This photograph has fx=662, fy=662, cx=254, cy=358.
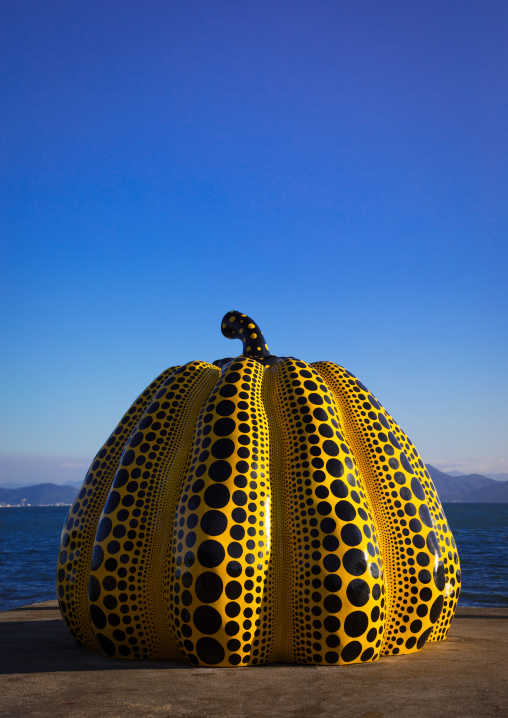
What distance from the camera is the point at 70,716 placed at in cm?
479

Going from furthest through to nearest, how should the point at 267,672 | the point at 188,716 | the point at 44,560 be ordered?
the point at 44,560 → the point at 267,672 → the point at 188,716

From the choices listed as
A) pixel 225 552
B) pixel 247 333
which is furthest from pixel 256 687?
pixel 247 333

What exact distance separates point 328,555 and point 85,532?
3025 millimetres

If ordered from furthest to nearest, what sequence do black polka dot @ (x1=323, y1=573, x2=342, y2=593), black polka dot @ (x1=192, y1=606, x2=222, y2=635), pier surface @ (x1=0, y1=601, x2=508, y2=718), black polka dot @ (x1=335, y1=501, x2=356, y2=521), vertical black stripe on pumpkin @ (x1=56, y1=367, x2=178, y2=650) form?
vertical black stripe on pumpkin @ (x1=56, y1=367, x2=178, y2=650)
black polka dot @ (x1=335, y1=501, x2=356, y2=521)
black polka dot @ (x1=323, y1=573, x2=342, y2=593)
black polka dot @ (x1=192, y1=606, x2=222, y2=635)
pier surface @ (x1=0, y1=601, x2=508, y2=718)

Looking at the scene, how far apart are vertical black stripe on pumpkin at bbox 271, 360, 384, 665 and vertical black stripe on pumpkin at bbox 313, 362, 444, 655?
0.40 meters

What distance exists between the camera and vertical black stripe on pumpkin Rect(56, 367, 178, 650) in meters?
7.61

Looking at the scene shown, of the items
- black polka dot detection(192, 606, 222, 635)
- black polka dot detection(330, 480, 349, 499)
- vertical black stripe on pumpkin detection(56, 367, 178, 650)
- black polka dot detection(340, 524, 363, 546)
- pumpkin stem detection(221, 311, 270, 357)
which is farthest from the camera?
pumpkin stem detection(221, 311, 270, 357)

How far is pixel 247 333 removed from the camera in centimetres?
987

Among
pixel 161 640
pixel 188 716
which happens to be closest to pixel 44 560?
pixel 161 640

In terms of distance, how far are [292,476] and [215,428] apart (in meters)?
0.96

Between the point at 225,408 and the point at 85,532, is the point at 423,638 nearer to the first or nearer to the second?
the point at 225,408

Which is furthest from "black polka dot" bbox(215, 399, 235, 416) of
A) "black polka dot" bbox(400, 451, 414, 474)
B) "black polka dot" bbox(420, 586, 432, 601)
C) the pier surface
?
"black polka dot" bbox(420, 586, 432, 601)

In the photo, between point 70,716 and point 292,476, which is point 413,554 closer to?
point 292,476

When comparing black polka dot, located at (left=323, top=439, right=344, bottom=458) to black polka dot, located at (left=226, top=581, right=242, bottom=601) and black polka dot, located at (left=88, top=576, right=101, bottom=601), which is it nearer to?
black polka dot, located at (left=226, top=581, right=242, bottom=601)
